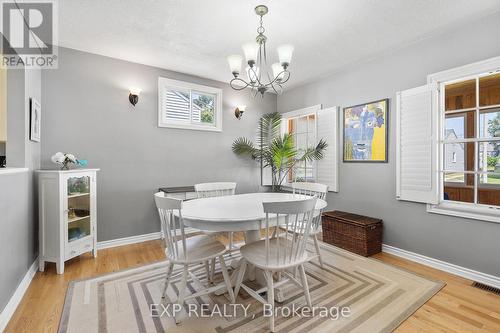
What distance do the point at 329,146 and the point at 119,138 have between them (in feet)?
10.3

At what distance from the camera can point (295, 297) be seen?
2.03 metres

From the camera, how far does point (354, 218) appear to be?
10.4 feet

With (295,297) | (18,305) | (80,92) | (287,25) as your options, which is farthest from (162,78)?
(295,297)

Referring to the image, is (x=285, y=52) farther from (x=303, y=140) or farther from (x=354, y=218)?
(x=303, y=140)

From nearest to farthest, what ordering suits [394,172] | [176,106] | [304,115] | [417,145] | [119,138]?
[417,145]
[394,172]
[119,138]
[176,106]
[304,115]

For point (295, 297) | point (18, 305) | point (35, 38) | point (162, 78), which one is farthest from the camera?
point (162, 78)

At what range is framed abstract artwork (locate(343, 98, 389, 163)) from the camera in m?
3.10

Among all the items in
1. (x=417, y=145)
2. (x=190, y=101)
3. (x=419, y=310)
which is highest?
(x=190, y=101)

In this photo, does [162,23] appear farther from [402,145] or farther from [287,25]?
[402,145]

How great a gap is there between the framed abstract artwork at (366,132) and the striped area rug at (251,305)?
1.49 m

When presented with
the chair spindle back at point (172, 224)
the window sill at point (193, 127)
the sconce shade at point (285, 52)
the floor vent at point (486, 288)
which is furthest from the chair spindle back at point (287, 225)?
the window sill at point (193, 127)

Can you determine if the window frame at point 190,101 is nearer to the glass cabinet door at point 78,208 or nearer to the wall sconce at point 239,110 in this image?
the wall sconce at point 239,110

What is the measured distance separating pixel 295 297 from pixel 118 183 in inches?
106

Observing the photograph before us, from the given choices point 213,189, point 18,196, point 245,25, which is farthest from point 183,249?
point 245,25
